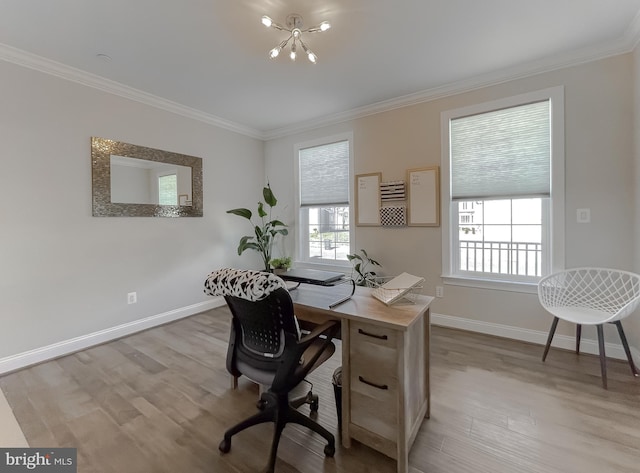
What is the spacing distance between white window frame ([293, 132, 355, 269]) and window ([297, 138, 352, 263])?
13 millimetres

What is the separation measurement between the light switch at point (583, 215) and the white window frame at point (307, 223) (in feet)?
7.30

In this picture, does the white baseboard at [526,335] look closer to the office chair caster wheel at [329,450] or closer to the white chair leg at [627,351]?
the white chair leg at [627,351]

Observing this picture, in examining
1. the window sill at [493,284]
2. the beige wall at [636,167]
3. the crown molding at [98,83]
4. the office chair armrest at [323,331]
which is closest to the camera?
the office chair armrest at [323,331]

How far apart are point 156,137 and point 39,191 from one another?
124 cm

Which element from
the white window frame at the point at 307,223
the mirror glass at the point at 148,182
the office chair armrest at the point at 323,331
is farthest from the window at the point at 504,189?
the mirror glass at the point at 148,182

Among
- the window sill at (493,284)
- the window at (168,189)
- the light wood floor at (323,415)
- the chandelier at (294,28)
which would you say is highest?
the chandelier at (294,28)

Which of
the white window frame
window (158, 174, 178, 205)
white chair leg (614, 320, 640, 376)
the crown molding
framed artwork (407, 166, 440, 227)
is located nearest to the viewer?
white chair leg (614, 320, 640, 376)

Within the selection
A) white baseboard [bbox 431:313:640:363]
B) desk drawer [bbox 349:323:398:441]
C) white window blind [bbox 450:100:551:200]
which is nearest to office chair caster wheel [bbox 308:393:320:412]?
desk drawer [bbox 349:323:398:441]

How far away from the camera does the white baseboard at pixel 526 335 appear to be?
2.40 meters

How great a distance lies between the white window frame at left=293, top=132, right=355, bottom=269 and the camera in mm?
3795

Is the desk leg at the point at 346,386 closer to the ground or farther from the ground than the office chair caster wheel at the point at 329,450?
farther from the ground

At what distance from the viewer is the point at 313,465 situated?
1.43m

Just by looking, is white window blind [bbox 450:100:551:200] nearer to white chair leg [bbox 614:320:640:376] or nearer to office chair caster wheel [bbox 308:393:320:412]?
white chair leg [bbox 614:320:640:376]

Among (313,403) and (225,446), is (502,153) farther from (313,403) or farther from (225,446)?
(225,446)
